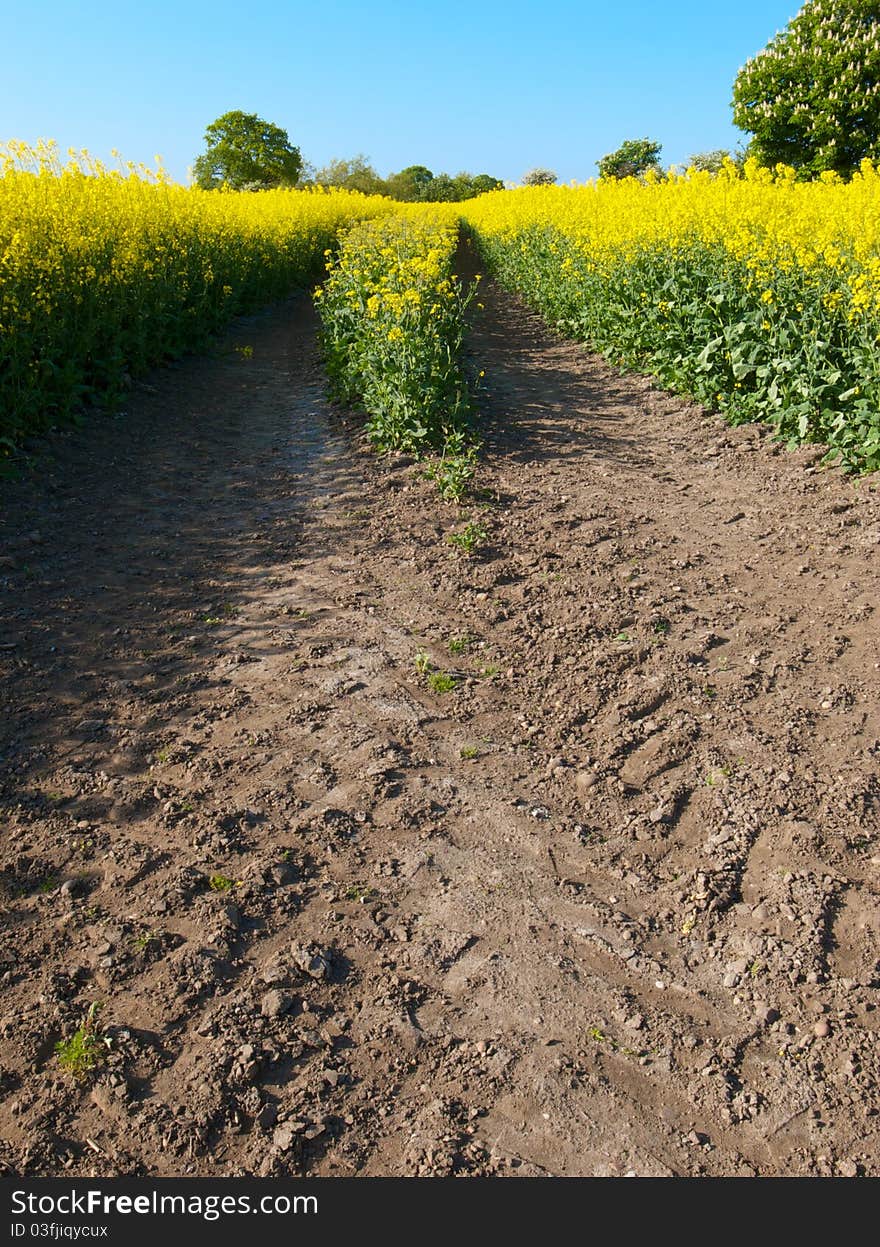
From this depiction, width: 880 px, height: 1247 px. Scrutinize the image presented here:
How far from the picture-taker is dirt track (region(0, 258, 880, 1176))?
2516mm

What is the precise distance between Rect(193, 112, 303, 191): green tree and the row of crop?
36259 millimetres

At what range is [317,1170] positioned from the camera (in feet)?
7.75

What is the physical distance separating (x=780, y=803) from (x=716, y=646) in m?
1.25

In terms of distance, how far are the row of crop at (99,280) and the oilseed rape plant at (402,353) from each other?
2.18 metres

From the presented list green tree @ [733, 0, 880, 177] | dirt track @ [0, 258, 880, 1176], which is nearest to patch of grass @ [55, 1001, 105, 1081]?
dirt track @ [0, 258, 880, 1176]

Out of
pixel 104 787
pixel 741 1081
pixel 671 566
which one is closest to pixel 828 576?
pixel 671 566

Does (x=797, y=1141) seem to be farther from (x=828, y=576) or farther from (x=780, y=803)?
(x=828, y=576)

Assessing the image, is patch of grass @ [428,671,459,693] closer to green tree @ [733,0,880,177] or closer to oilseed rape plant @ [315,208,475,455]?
oilseed rape plant @ [315,208,475,455]

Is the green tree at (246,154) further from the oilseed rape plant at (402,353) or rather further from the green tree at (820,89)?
the oilseed rape plant at (402,353)

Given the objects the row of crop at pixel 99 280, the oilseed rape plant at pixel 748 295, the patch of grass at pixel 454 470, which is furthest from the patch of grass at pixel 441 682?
the row of crop at pixel 99 280

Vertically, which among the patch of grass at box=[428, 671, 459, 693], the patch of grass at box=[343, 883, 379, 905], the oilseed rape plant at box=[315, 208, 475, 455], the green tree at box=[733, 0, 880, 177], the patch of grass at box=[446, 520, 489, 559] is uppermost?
the green tree at box=[733, 0, 880, 177]

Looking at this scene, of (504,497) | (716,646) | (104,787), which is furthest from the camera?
(504,497)

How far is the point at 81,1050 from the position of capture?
2.64m

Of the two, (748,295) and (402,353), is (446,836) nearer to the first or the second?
(402,353)
